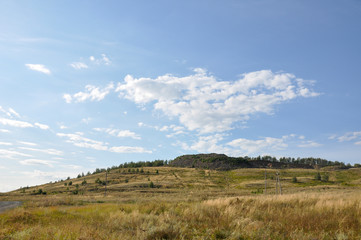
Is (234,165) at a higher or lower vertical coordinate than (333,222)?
lower

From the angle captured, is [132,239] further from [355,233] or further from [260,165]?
[260,165]

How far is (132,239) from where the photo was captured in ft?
22.0

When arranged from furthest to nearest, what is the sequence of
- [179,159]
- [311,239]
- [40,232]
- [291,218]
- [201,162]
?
[179,159], [201,162], [291,218], [40,232], [311,239]

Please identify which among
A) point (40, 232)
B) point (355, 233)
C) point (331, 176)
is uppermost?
point (40, 232)

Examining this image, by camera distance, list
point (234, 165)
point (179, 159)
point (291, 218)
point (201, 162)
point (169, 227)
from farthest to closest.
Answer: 1. point (179, 159)
2. point (201, 162)
3. point (234, 165)
4. point (291, 218)
5. point (169, 227)

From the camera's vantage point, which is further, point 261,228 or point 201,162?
point 201,162

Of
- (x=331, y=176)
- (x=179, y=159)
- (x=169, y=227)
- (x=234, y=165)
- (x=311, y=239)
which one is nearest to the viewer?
(x=311, y=239)

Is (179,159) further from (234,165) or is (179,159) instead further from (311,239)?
(311,239)

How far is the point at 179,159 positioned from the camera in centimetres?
19725

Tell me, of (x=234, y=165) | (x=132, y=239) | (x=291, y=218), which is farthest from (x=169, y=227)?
(x=234, y=165)

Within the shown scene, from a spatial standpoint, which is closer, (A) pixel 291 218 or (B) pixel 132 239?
(B) pixel 132 239

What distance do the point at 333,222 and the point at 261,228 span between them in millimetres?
2906

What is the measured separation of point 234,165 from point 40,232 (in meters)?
160

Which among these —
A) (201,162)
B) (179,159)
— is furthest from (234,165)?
(179,159)
